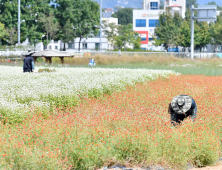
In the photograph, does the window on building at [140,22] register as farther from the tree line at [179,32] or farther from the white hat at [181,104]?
the white hat at [181,104]

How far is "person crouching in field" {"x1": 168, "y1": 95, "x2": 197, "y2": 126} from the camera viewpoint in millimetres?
7375

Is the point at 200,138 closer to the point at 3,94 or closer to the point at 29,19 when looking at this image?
the point at 3,94

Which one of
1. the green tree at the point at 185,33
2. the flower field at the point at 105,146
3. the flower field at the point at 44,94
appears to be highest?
the green tree at the point at 185,33

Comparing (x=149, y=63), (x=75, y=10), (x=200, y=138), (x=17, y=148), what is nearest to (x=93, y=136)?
(x=17, y=148)

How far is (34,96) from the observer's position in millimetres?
10172

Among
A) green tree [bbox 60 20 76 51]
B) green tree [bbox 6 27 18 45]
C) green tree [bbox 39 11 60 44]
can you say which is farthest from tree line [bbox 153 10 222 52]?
green tree [bbox 6 27 18 45]

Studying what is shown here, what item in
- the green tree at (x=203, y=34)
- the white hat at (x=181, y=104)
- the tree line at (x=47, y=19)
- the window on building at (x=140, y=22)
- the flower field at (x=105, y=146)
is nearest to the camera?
the flower field at (x=105, y=146)

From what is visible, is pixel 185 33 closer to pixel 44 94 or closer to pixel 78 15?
pixel 78 15

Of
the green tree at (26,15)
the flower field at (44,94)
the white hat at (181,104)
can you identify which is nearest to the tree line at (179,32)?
the green tree at (26,15)

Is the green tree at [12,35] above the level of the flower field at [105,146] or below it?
above

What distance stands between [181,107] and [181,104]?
0.10m

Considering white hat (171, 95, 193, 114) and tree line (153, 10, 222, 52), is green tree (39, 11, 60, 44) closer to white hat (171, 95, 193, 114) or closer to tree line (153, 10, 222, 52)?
tree line (153, 10, 222, 52)

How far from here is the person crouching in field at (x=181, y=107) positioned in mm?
7375

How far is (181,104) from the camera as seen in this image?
24.1ft
